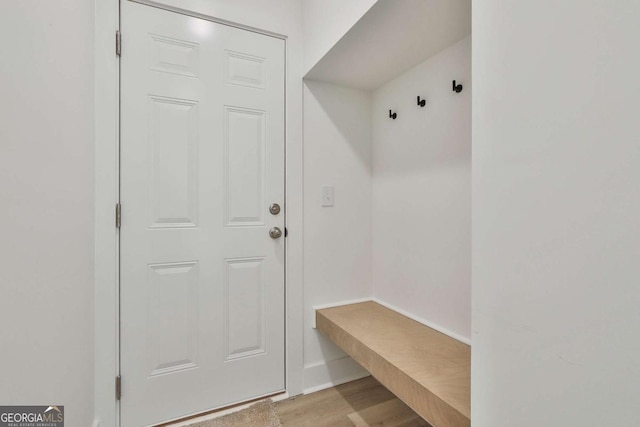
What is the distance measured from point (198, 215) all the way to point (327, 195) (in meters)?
0.74

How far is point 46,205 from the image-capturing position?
2.64 feet

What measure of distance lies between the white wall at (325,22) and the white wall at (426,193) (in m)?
0.50

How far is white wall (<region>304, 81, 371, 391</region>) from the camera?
168 cm

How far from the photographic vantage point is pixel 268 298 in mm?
1573

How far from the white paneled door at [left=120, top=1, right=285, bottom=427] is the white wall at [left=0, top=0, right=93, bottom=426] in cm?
18

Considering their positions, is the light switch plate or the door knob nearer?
the door knob

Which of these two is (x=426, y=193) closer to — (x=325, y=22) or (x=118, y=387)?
(x=325, y=22)

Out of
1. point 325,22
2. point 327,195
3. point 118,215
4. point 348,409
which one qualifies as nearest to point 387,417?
point 348,409

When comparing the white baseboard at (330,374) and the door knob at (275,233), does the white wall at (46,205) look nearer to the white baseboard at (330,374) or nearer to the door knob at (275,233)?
the door knob at (275,233)

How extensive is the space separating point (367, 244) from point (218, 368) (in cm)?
111

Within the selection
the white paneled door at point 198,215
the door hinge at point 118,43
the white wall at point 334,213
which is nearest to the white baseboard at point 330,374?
the white wall at point 334,213

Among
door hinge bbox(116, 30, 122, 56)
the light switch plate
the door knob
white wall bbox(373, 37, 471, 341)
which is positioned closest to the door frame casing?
door hinge bbox(116, 30, 122, 56)

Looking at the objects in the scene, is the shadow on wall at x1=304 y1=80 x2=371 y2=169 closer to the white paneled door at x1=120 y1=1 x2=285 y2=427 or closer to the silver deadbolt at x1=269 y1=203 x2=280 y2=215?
the white paneled door at x1=120 y1=1 x2=285 y2=427

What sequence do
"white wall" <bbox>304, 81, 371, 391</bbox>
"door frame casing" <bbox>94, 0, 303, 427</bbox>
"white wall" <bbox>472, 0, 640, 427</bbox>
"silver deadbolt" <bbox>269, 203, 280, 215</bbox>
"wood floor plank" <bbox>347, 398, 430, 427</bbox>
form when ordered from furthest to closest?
"white wall" <bbox>304, 81, 371, 391</bbox> → "silver deadbolt" <bbox>269, 203, 280, 215</bbox> → "wood floor plank" <bbox>347, 398, 430, 427</bbox> → "door frame casing" <bbox>94, 0, 303, 427</bbox> → "white wall" <bbox>472, 0, 640, 427</bbox>
